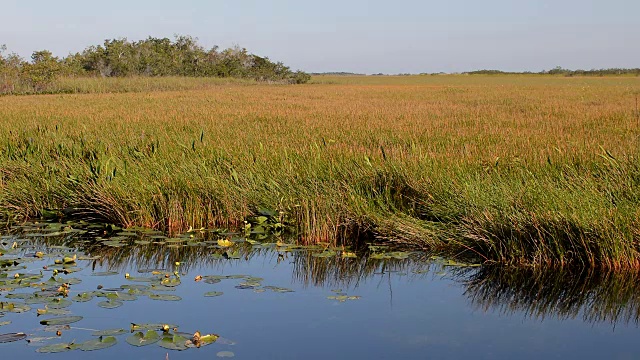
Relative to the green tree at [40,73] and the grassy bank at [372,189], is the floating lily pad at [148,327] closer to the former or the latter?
the grassy bank at [372,189]

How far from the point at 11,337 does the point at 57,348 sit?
39 centimetres

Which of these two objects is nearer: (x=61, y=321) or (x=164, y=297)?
(x=61, y=321)

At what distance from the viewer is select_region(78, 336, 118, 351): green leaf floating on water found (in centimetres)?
419

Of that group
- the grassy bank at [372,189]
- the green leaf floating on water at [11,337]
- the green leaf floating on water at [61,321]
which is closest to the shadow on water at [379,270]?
the grassy bank at [372,189]

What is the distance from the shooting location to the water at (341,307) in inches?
172

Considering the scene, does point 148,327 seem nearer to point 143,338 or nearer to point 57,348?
point 143,338

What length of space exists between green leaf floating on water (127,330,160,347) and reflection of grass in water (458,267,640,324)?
2308mm

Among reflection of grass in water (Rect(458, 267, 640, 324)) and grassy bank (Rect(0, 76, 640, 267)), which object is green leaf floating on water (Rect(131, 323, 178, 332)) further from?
grassy bank (Rect(0, 76, 640, 267))

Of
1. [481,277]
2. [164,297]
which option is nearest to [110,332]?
[164,297]

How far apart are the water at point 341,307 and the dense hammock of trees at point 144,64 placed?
33.5 metres

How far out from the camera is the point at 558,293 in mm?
5477

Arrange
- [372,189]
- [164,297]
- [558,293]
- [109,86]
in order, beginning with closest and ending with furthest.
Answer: [164,297] → [558,293] → [372,189] → [109,86]

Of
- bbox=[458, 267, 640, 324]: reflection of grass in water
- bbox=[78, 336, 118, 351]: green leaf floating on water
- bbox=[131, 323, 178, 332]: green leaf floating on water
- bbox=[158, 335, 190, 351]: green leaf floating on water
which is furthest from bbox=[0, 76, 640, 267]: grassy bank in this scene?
bbox=[78, 336, 118, 351]: green leaf floating on water

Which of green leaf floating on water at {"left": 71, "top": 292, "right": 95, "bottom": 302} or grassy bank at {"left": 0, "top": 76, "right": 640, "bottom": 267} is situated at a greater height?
grassy bank at {"left": 0, "top": 76, "right": 640, "bottom": 267}
